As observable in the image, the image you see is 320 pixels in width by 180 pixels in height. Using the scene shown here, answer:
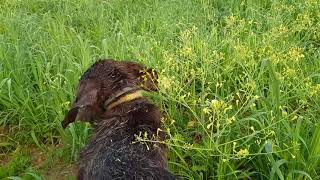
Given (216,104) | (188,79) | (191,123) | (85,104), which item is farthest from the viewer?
(191,123)

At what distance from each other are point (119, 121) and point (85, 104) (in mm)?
240

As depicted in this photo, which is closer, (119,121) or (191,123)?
(119,121)

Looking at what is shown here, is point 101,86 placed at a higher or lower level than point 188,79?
higher

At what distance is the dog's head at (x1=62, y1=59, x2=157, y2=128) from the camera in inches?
108

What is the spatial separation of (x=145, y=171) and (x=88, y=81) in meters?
0.79

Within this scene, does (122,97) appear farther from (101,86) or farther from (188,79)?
(188,79)

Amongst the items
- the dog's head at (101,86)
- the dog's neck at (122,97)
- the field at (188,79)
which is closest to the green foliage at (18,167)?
the field at (188,79)

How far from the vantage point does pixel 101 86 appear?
2793mm

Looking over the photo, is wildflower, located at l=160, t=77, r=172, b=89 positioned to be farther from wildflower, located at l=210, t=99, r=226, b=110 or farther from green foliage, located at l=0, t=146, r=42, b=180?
green foliage, located at l=0, t=146, r=42, b=180

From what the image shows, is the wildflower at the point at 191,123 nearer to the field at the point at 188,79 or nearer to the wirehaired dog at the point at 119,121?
the field at the point at 188,79

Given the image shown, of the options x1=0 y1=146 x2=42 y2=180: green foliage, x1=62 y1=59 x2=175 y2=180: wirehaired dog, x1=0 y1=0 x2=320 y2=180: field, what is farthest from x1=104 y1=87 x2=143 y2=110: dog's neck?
x1=0 y1=146 x2=42 y2=180: green foliage

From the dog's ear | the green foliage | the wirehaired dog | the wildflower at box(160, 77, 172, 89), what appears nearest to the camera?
the wirehaired dog

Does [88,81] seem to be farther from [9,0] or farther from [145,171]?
[9,0]

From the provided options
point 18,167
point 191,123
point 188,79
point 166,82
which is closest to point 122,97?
point 166,82
